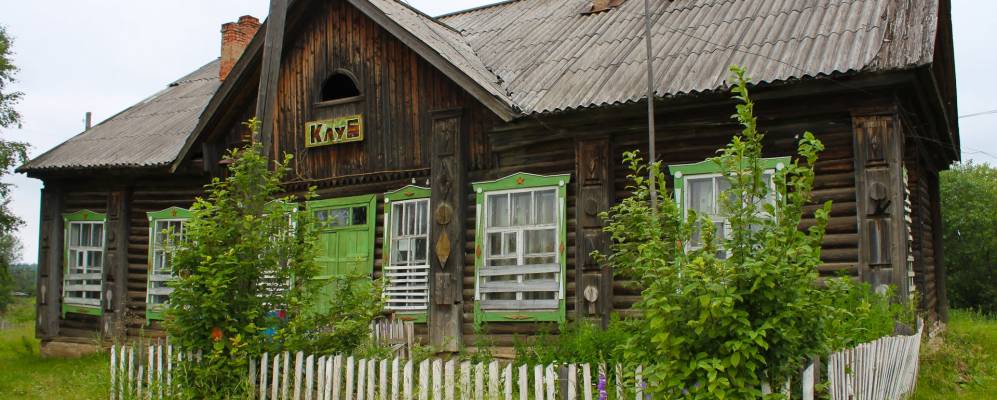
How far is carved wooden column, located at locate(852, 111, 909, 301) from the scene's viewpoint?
894 centimetres

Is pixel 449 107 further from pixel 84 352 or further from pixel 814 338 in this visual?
pixel 84 352

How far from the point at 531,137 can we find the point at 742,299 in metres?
6.89

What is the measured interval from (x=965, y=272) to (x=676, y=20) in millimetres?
24416

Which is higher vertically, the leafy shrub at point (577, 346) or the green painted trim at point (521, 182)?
the green painted trim at point (521, 182)

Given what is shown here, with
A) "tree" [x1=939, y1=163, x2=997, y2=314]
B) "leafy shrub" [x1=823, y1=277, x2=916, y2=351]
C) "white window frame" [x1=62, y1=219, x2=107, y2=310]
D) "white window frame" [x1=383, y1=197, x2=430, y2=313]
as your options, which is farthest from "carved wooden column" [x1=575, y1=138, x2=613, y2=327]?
"tree" [x1=939, y1=163, x2=997, y2=314]

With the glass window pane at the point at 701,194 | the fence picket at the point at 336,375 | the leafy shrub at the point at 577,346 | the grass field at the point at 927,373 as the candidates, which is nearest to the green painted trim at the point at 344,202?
the leafy shrub at the point at 577,346

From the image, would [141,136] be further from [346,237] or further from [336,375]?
[336,375]

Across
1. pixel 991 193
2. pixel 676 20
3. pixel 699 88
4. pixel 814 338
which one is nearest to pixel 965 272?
pixel 991 193

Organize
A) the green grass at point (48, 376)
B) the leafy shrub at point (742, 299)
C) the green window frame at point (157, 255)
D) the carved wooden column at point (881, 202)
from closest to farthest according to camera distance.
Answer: the leafy shrub at point (742, 299) < the carved wooden column at point (881, 202) < the green grass at point (48, 376) < the green window frame at point (157, 255)

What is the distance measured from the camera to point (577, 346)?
347 inches

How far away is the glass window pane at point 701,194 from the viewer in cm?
1015

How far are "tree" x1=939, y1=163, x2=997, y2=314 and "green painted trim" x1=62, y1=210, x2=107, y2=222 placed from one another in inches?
1113

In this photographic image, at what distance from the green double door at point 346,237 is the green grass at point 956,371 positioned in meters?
7.64

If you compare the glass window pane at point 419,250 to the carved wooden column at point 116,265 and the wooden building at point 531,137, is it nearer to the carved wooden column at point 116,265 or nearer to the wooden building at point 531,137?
the wooden building at point 531,137
